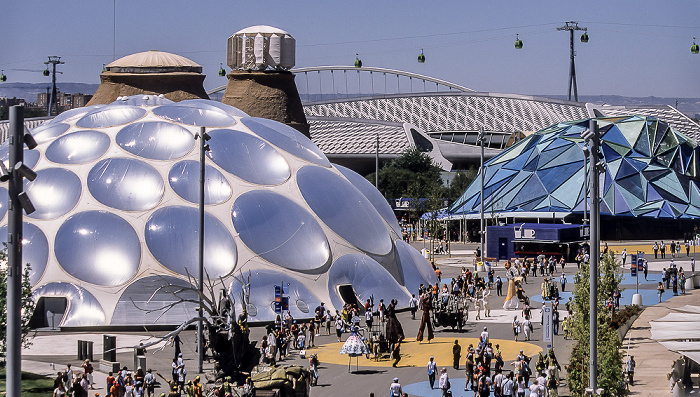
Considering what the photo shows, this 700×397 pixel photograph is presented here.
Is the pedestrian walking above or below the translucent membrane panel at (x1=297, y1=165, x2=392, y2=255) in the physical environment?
below

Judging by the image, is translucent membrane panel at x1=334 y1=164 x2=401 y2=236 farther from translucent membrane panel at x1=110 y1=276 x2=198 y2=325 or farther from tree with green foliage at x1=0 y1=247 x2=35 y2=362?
tree with green foliage at x1=0 y1=247 x2=35 y2=362

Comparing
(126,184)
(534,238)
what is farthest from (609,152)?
(126,184)

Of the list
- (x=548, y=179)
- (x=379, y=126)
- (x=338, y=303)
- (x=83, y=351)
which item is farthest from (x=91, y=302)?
(x=379, y=126)

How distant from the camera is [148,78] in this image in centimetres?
8000

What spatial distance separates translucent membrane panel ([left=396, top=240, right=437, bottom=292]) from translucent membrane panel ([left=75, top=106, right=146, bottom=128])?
1259 centimetres

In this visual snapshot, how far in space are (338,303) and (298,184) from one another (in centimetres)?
586

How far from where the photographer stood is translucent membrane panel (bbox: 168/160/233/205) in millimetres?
42312

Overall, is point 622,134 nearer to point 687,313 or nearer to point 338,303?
point 338,303

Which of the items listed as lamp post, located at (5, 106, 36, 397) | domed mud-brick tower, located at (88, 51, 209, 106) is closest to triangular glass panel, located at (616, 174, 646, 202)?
domed mud-brick tower, located at (88, 51, 209, 106)

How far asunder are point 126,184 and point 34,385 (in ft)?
44.8

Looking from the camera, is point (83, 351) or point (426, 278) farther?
point (426, 278)

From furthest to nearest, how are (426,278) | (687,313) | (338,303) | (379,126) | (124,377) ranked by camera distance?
(379,126), (426,278), (338,303), (687,313), (124,377)

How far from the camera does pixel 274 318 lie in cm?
3984

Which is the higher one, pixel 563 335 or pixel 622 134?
pixel 622 134
